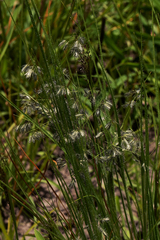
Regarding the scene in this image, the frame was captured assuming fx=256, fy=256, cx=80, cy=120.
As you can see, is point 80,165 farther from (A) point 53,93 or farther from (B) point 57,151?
(B) point 57,151

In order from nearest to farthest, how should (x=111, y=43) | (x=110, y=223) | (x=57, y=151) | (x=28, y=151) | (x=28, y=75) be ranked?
(x=28, y=75)
(x=110, y=223)
(x=28, y=151)
(x=57, y=151)
(x=111, y=43)

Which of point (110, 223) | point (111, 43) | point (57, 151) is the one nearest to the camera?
point (110, 223)

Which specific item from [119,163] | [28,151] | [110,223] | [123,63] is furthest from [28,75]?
[123,63]

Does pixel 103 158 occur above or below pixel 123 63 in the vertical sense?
above

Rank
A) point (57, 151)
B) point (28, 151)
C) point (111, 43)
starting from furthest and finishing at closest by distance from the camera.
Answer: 1. point (111, 43)
2. point (57, 151)
3. point (28, 151)

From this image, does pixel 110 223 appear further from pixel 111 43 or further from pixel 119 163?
pixel 111 43


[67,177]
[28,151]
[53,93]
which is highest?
[53,93]

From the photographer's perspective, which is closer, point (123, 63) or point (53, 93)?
point (53, 93)

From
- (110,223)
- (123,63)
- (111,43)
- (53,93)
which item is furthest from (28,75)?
(111,43)

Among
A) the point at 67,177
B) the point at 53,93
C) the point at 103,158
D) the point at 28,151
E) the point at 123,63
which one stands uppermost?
the point at 53,93
